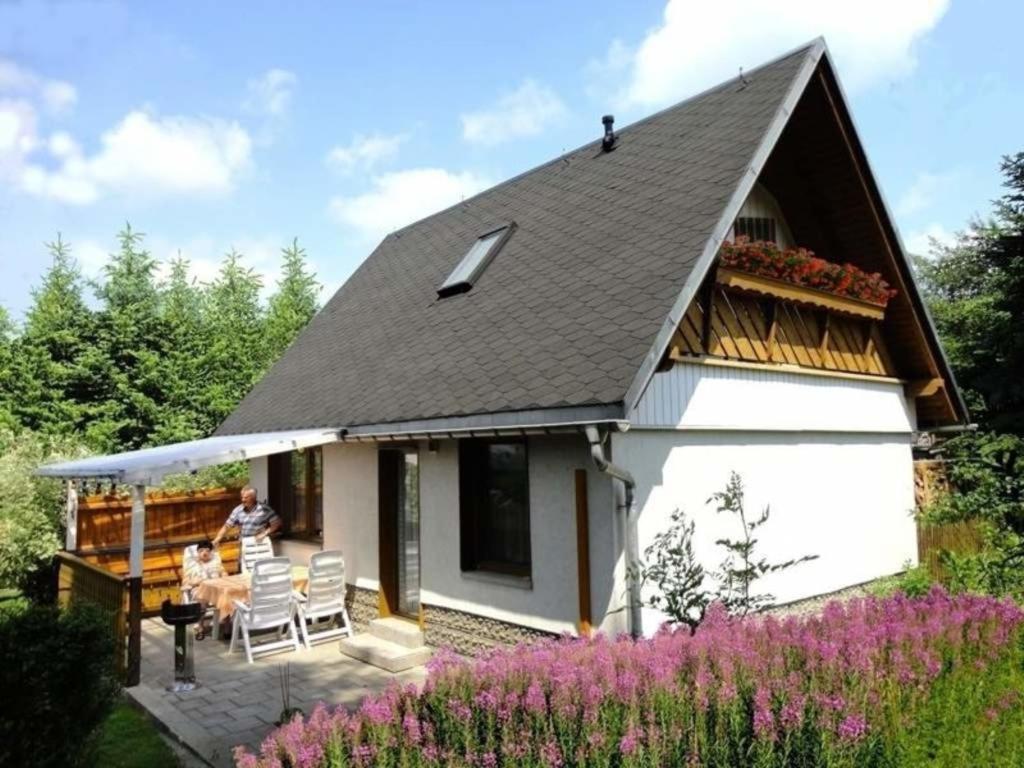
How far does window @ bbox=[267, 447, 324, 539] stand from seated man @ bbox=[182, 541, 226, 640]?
177 cm

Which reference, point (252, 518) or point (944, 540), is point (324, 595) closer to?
point (252, 518)

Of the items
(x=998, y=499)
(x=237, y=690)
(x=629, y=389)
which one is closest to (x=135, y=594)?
(x=237, y=690)

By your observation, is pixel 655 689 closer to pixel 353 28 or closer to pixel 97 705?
pixel 97 705

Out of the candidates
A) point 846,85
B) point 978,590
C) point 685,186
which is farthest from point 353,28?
point 978,590

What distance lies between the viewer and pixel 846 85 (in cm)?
1039

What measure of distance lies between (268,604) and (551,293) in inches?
218

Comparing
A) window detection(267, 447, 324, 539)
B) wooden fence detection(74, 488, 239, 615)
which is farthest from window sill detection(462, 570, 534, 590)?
wooden fence detection(74, 488, 239, 615)

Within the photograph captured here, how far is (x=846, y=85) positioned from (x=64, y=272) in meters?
35.9

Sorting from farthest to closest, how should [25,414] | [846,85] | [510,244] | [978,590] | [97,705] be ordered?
[25,414], [510,244], [846,85], [978,590], [97,705]

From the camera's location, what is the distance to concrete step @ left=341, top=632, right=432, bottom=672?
9273mm

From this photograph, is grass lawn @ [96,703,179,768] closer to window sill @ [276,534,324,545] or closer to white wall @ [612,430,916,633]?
white wall @ [612,430,916,633]

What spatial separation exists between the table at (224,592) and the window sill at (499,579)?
9.99ft

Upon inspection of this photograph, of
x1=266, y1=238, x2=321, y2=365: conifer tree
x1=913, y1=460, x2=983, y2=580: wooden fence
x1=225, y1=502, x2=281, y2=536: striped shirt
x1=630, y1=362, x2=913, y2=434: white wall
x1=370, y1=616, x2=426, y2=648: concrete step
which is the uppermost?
x1=266, y1=238, x2=321, y2=365: conifer tree

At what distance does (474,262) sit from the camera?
13.1 metres
